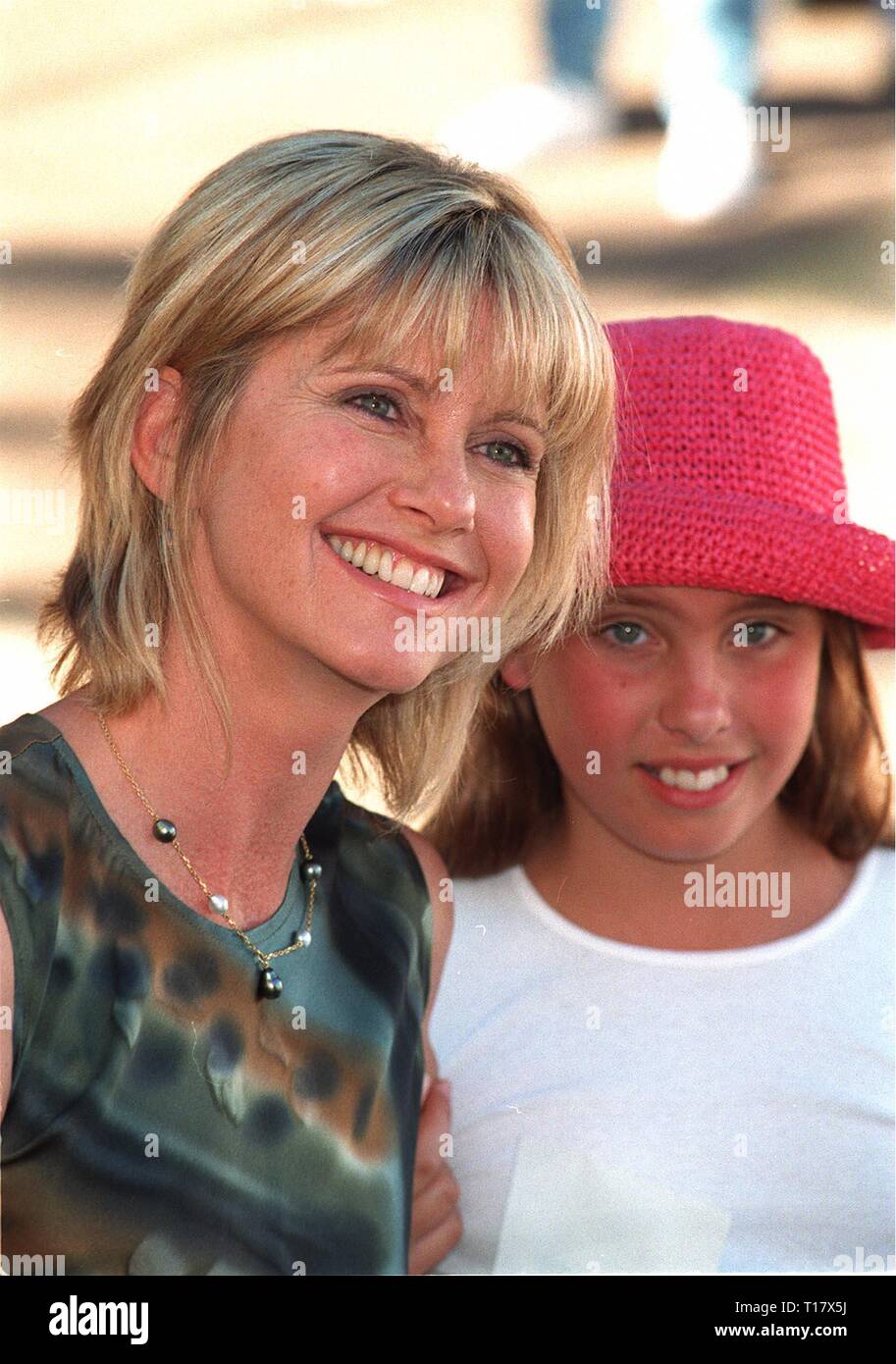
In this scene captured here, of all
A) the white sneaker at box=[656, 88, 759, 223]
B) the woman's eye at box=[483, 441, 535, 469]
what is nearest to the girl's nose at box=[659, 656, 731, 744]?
the woman's eye at box=[483, 441, 535, 469]

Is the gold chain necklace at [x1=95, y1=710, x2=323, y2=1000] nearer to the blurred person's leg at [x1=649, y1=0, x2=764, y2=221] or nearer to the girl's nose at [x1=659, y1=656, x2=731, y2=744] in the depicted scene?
the girl's nose at [x1=659, y1=656, x2=731, y2=744]

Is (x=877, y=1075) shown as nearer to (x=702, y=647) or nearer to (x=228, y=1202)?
(x=702, y=647)

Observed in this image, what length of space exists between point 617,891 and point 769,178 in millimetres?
5270

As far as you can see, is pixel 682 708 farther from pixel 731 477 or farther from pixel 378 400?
pixel 378 400

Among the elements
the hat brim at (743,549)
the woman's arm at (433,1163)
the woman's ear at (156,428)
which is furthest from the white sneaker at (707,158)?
the woman's ear at (156,428)

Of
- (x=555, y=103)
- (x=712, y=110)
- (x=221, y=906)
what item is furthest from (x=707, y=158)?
(x=221, y=906)

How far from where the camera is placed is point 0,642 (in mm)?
4836

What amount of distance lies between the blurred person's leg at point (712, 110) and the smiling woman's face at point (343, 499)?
5.42 meters

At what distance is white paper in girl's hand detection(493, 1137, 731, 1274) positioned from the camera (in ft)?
7.48

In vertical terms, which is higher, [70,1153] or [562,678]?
[562,678]

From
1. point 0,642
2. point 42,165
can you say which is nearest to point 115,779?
point 0,642

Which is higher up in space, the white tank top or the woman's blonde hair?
the woman's blonde hair

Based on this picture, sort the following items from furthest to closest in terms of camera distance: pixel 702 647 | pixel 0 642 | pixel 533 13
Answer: pixel 533 13
pixel 0 642
pixel 702 647

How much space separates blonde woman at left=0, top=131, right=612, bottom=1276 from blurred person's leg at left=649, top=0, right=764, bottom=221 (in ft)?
17.4
